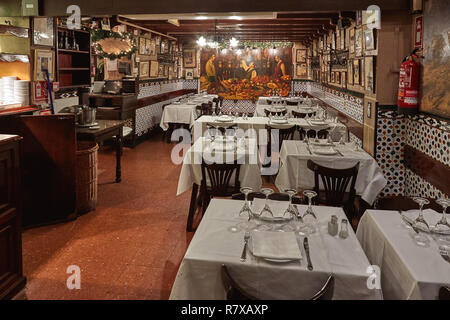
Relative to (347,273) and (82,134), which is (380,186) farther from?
(82,134)

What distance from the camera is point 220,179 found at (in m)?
4.22

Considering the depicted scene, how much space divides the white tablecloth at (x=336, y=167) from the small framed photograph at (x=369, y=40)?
180 cm

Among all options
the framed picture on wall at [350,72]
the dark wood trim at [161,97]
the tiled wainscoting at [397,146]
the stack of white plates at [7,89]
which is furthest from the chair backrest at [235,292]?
the dark wood trim at [161,97]

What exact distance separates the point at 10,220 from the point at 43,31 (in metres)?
3.42

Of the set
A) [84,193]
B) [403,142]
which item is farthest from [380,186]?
[84,193]

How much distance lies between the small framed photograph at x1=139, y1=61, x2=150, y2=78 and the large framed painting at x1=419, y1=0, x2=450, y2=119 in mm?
7588

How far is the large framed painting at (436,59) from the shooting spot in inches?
149

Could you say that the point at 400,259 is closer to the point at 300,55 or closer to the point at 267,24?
the point at 267,24

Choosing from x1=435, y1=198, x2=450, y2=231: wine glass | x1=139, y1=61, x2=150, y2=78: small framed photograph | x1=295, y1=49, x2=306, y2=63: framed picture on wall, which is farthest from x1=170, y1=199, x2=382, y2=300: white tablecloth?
x1=295, y1=49, x2=306, y2=63: framed picture on wall

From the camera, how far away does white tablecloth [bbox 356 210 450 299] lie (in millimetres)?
1886

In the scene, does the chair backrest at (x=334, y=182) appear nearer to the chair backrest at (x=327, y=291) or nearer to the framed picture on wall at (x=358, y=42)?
the chair backrest at (x=327, y=291)

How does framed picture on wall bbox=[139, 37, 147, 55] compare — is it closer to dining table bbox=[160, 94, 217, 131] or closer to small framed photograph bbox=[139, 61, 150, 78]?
small framed photograph bbox=[139, 61, 150, 78]

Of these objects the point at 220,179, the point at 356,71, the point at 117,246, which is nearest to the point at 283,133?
the point at 356,71
